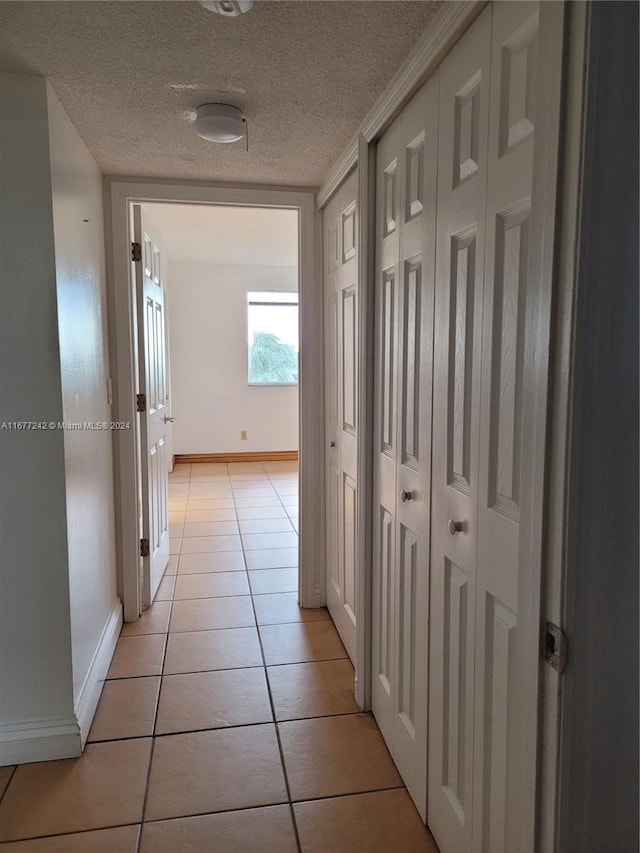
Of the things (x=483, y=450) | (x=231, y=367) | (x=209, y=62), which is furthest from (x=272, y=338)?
(x=483, y=450)

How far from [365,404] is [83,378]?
1.06 m

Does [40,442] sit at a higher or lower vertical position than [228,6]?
lower

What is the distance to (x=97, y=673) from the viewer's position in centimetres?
219

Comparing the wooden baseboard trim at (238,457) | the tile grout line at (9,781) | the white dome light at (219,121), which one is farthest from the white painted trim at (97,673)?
the wooden baseboard trim at (238,457)

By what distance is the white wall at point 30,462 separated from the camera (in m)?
1.71

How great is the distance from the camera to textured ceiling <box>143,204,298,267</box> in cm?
421

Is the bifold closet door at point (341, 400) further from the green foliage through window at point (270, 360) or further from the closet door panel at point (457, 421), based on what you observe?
the green foliage through window at point (270, 360)

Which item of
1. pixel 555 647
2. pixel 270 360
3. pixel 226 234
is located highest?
pixel 226 234

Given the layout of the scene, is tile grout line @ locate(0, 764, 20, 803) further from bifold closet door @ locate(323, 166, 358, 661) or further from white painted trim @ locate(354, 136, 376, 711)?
bifold closet door @ locate(323, 166, 358, 661)

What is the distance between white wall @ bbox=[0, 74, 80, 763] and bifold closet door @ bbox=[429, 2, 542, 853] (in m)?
1.19

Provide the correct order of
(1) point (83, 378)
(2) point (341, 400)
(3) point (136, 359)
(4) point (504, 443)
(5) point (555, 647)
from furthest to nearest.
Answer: (3) point (136, 359)
(2) point (341, 400)
(1) point (83, 378)
(4) point (504, 443)
(5) point (555, 647)

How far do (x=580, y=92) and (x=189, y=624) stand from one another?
2.67m

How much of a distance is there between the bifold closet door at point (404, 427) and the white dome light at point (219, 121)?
0.47 meters

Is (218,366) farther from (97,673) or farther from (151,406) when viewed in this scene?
(97,673)
